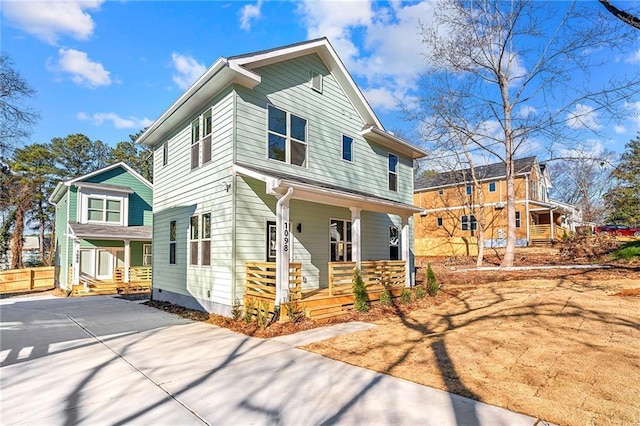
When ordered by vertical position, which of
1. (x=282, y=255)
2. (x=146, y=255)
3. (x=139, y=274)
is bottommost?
(x=139, y=274)

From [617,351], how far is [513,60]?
55.3ft

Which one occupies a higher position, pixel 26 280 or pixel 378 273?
pixel 378 273

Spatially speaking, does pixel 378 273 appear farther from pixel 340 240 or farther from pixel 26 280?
pixel 26 280

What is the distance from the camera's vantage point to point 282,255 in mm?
7641

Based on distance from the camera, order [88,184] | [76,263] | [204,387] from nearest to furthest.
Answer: [204,387] < [76,263] < [88,184]

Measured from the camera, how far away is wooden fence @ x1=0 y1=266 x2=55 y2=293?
2019 cm

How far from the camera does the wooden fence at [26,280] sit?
2019 centimetres

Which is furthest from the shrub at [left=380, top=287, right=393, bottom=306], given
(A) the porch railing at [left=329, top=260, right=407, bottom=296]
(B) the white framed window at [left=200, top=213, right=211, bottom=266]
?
(B) the white framed window at [left=200, top=213, right=211, bottom=266]

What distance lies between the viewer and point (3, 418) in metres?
3.60

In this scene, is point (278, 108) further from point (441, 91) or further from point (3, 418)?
point (441, 91)

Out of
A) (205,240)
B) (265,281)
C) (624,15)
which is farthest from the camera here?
(205,240)

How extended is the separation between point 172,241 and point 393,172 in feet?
29.1

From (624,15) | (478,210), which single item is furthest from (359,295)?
(478,210)

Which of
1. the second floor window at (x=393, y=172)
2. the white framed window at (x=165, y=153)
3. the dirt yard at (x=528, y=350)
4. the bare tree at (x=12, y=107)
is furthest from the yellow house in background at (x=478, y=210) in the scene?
the bare tree at (x=12, y=107)
